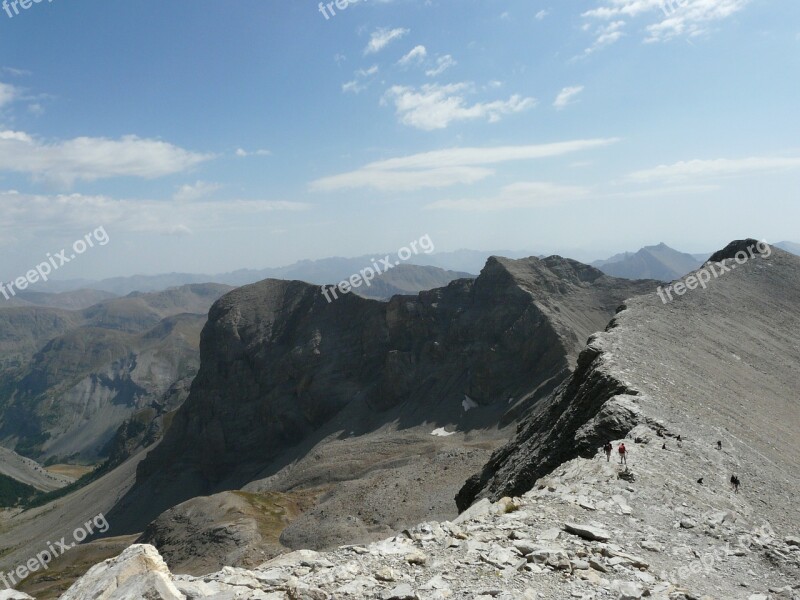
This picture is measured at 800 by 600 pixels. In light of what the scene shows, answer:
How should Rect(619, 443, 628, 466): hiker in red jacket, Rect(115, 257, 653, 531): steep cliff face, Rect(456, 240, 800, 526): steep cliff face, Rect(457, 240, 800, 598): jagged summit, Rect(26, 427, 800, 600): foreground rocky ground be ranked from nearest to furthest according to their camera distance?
Rect(26, 427, 800, 600): foreground rocky ground < Rect(619, 443, 628, 466): hiker in red jacket < Rect(457, 240, 800, 598): jagged summit < Rect(456, 240, 800, 526): steep cliff face < Rect(115, 257, 653, 531): steep cliff face

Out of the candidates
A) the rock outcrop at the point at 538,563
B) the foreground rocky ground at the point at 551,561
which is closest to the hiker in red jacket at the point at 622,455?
the foreground rocky ground at the point at 551,561

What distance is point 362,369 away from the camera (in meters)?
124

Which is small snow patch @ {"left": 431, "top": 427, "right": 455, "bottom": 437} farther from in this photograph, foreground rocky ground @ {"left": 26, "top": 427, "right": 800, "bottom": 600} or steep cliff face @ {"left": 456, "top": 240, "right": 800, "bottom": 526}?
foreground rocky ground @ {"left": 26, "top": 427, "right": 800, "bottom": 600}

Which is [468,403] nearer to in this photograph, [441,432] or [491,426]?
[441,432]

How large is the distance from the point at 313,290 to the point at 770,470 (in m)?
127

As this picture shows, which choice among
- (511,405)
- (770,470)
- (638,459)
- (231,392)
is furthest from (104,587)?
(231,392)

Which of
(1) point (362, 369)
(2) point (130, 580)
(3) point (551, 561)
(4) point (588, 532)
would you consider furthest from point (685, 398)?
(1) point (362, 369)

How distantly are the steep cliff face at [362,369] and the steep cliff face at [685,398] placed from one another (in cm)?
3709

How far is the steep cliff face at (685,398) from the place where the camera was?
2425 cm

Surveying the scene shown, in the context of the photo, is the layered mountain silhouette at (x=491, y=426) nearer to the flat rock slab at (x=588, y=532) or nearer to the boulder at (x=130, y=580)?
the flat rock slab at (x=588, y=532)

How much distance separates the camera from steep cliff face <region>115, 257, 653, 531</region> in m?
97.9

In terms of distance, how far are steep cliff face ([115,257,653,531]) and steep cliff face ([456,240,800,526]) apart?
37.1m

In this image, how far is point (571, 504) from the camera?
16.9 meters

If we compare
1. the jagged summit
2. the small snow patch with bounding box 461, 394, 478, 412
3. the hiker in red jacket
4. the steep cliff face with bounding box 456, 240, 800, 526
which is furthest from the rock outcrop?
the small snow patch with bounding box 461, 394, 478, 412
